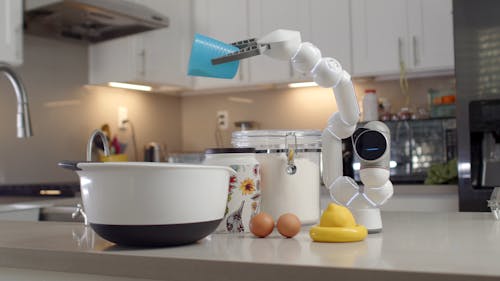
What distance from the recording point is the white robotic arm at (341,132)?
960 mm

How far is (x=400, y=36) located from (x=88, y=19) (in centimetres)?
163

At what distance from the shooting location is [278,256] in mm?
782

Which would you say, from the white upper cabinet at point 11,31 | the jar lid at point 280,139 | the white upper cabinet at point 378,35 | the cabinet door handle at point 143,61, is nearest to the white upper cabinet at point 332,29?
the white upper cabinet at point 378,35

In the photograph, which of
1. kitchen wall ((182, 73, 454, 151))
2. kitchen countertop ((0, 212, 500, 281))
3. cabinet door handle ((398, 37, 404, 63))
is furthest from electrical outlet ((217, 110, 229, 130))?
kitchen countertop ((0, 212, 500, 281))

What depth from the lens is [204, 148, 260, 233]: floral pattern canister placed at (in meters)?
1.05

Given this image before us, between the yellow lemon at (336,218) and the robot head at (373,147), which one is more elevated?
the robot head at (373,147)

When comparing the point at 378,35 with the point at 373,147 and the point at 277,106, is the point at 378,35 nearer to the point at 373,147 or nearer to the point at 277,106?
the point at 277,106

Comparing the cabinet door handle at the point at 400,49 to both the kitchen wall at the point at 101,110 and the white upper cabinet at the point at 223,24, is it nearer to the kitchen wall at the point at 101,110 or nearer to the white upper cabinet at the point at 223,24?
the kitchen wall at the point at 101,110

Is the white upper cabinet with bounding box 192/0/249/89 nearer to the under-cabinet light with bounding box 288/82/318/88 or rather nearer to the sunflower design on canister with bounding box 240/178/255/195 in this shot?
the under-cabinet light with bounding box 288/82/318/88

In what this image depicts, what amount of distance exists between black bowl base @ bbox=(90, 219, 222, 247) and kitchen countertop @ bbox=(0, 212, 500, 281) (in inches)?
0.6

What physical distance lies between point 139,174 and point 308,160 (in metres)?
0.41

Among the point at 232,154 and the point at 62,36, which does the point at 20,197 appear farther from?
the point at 232,154

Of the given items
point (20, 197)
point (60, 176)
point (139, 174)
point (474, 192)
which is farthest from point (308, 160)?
point (60, 176)

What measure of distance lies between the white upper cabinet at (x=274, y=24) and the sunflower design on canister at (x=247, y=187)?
7.29 feet
